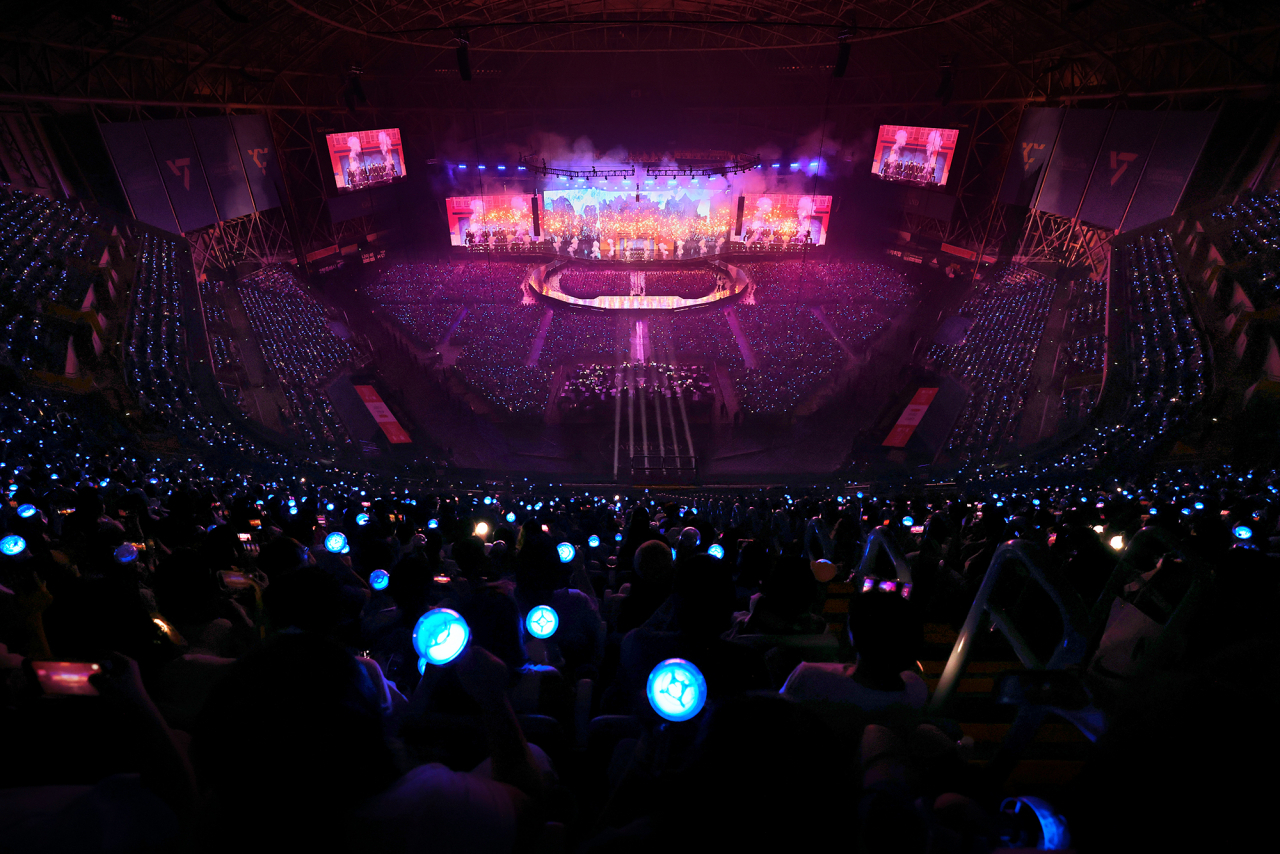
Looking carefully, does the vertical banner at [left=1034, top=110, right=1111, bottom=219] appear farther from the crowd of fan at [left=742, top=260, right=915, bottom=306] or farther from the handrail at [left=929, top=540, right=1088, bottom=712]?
the handrail at [left=929, top=540, right=1088, bottom=712]

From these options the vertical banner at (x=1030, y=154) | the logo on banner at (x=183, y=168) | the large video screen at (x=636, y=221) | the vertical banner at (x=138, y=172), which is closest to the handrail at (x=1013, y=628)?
the vertical banner at (x=138, y=172)

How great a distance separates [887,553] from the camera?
4328 mm

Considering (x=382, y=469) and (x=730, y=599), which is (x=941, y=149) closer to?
(x=382, y=469)

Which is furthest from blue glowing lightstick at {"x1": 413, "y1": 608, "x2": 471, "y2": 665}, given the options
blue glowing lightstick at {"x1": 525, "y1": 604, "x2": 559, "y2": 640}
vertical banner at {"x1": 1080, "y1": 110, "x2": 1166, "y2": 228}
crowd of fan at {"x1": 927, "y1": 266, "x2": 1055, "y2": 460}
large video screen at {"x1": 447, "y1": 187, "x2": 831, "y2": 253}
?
large video screen at {"x1": 447, "y1": 187, "x2": 831, "y2": 253}

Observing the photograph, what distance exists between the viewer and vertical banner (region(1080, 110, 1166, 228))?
18.5 metres

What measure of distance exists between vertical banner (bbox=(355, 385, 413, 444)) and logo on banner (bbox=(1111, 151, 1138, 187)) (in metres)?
23.7

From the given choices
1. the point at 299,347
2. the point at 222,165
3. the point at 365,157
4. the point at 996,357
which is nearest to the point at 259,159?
the point at 222,165

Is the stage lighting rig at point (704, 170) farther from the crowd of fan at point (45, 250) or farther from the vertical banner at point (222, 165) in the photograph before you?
the crowd of fan at point (45, 250)

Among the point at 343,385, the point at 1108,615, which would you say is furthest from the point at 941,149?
the point at 1108,615

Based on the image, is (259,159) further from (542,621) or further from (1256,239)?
(1256,239)

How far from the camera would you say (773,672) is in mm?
3053

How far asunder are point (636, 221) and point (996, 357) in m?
22.0

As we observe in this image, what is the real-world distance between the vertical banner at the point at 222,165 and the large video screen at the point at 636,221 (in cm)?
1045

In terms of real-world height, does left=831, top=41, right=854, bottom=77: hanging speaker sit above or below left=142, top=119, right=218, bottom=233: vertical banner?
above
